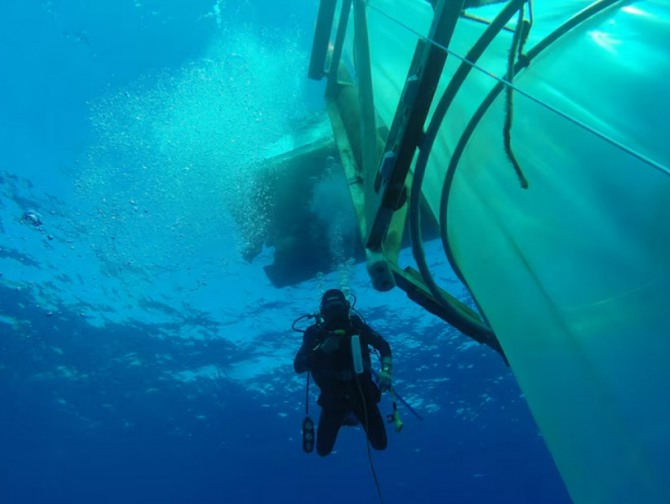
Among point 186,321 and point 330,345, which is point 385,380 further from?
point 186,321

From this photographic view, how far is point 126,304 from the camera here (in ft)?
63.2

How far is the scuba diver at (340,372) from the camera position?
18.4 feet

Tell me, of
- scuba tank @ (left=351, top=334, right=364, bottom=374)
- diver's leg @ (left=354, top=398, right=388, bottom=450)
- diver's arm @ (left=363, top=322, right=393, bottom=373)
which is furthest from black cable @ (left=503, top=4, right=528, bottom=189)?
diver's leg @ (left=354, top=398, right=388, bottom=450)

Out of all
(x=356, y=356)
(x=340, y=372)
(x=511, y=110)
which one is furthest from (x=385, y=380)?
(x=511, y=110)

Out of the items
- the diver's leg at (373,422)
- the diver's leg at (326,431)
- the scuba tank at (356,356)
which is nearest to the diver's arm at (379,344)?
the diver's leg at (373,422)

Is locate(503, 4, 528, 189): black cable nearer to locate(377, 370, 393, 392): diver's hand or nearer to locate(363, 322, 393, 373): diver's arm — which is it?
locate(377, 370, 393, 392): diver's hand

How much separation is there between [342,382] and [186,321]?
1617cm

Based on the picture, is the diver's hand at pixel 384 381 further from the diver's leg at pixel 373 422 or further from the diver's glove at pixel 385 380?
the diver's leg at pixel 373 422

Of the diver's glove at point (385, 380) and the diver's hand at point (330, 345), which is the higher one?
the diver's hand at point (330, 345)

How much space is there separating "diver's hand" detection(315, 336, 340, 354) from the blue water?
506cm

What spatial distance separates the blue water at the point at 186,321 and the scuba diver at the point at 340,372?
4.64m

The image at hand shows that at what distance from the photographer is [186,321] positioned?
66.0ft

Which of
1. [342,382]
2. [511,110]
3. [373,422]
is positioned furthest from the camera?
[373,422]

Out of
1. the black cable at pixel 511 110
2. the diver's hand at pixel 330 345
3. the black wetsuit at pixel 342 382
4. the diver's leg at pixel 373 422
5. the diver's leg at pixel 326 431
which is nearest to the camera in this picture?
the black cable at pixel 511 110
